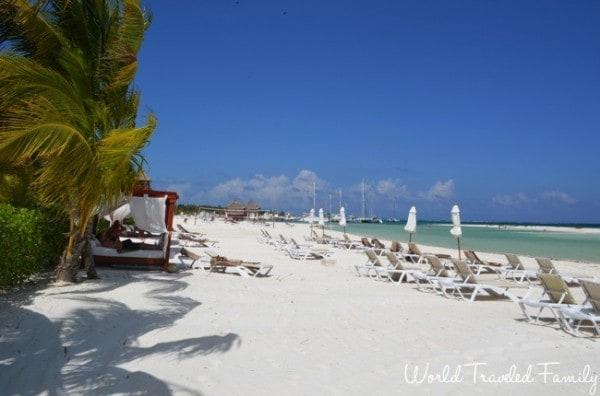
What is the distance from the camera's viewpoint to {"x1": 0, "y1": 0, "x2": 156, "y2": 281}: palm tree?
6133mm

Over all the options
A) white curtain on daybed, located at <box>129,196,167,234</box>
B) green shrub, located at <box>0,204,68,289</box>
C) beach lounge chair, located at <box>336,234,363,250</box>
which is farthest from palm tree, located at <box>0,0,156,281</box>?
beach lounge chair, located at <box>336,234,363,250</box>

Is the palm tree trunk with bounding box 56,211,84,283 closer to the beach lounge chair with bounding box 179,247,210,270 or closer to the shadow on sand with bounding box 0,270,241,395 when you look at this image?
the shadow on sand with bounding box 0,270,241,395

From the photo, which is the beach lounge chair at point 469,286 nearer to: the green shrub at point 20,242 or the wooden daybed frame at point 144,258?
the wooden daybed frame at point 144,258

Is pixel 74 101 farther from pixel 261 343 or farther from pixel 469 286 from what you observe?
pixel 469 286

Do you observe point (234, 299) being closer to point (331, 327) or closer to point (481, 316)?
point (331, 327)

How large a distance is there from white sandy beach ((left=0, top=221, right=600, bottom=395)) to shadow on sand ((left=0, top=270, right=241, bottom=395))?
0.01 meters

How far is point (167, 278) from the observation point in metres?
9.27

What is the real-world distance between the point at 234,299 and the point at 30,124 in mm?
3584

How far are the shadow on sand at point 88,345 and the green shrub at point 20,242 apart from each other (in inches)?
12.3

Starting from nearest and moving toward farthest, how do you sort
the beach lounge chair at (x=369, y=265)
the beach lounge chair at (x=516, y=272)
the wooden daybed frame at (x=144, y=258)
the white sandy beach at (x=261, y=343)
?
1. the white sandy beach at (x=261, y=343)
2. the wooden daybed frame at (x=144, y=258)
3. the beach lounge chair at (x=369, y=265)
4. the beach lounge chair at (x=516, y=272)

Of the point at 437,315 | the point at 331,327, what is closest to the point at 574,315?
the point at 437,315

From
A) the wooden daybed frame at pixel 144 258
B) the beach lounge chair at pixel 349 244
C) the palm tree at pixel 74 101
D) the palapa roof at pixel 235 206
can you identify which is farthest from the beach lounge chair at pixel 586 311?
the palapa roof at pixel 235 206

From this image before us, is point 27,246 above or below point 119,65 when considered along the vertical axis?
below

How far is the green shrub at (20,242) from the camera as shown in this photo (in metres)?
6.27
